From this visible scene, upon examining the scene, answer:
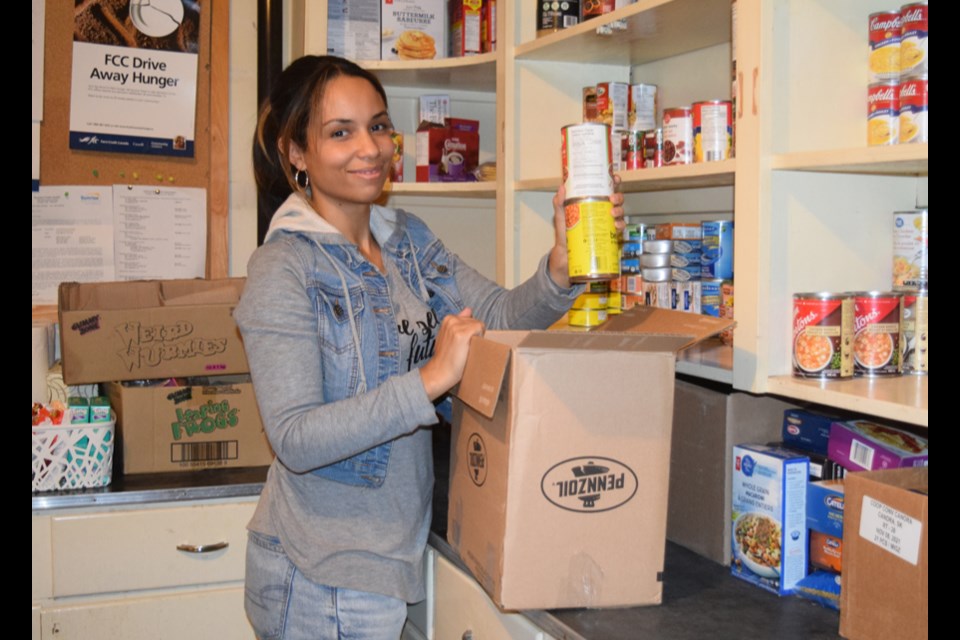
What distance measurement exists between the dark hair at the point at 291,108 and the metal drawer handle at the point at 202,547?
36.4 inches

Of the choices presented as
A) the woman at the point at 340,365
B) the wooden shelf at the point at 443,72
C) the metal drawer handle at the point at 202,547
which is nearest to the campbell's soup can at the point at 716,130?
the woman at the point at 340,365

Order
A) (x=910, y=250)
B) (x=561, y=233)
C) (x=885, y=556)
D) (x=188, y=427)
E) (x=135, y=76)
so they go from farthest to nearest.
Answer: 1. (x=135, y=76)
2. (x=188, y=427)
3. (x=561, y=233)
4. (x=910, y=250)
5. (x=885, y=556)

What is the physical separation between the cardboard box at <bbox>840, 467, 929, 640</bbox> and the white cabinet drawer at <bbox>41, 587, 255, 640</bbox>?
1499mm

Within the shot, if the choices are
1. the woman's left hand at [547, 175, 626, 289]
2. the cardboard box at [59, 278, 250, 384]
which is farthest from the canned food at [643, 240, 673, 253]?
the cardboard box at [59, 278, 250, 384]

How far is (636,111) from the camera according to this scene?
6.84 feet

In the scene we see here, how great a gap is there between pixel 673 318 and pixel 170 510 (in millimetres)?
1306

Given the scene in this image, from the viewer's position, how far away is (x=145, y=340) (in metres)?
2.27

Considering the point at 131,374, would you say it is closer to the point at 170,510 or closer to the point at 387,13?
the point at 170,510

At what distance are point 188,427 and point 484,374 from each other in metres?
1.26

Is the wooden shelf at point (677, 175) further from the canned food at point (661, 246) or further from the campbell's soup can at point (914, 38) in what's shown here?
the campbell's soup can at point (914, 38)

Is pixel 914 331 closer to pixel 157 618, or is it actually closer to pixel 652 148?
pixel 652 148

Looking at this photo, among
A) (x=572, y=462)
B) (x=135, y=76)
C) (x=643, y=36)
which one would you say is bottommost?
(x=572, y=462)

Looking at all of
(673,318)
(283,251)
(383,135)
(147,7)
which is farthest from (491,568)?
(147,7)

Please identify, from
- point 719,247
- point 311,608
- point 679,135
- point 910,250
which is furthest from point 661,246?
point 311,608
